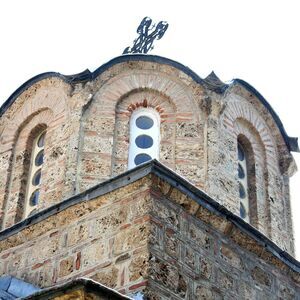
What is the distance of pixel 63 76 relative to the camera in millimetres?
11453

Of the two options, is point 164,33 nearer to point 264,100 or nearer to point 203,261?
point 264,100

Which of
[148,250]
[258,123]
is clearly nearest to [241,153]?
[258,123]

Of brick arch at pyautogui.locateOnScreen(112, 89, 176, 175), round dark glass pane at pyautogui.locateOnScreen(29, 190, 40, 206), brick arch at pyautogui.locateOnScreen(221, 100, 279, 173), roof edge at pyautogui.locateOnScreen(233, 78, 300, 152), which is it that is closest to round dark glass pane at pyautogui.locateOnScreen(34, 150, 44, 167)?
round dark glass pane at pyautogui.locateOnScreen(29, 190, 40, 206)

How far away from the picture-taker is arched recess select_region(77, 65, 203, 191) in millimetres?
10297

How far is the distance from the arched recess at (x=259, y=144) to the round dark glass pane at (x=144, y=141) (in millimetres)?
1221

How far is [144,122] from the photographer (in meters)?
10.9

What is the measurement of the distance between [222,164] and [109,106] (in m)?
1.84

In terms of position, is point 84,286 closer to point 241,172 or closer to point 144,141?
point 144,141

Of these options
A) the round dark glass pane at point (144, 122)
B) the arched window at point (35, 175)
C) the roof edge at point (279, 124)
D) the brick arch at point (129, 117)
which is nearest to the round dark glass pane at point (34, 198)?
the arched window at point (35, 175)

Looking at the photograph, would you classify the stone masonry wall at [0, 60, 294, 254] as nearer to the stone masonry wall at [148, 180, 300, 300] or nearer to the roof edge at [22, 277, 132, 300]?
the stone masonry wall at [148, 180, 300, 300]

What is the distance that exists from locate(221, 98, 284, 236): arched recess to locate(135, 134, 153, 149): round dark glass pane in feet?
4.00

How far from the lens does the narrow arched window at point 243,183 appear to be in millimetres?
10945

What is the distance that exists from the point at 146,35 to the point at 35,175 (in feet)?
11.4

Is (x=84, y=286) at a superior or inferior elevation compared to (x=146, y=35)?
inferior
